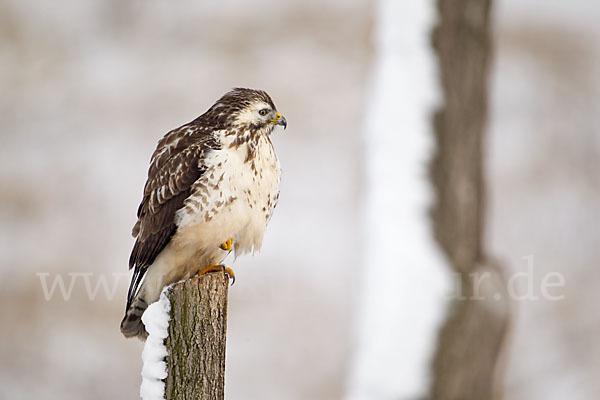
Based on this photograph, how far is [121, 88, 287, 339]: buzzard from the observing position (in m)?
2.59

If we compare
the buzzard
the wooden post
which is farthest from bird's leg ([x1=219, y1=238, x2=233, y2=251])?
the wooden post

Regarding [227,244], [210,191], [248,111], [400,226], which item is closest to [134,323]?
[227,244]

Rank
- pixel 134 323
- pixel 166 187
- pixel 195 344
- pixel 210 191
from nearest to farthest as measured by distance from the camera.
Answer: pixel 195 344 → pixel 210 191 → pixel 166 187 → pixel 134 323

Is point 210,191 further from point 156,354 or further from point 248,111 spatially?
point 156,354

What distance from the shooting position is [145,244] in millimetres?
2770

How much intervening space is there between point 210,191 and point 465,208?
1089 mm

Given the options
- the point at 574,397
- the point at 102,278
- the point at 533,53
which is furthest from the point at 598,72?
the point at 102,278

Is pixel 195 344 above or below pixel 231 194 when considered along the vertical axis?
below

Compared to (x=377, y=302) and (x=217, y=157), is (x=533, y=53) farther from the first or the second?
(x=377, y=302)

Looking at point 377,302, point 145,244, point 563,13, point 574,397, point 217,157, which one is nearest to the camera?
point 377,302

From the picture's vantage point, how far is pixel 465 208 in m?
1.80

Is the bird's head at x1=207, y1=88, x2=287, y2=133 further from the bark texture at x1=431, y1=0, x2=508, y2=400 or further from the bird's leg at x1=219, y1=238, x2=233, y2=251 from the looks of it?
the bark texture at x1=431, y1=0, x2=508, y2=400

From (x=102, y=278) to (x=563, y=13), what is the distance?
505 cm

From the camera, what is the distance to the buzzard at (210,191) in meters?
2.59
